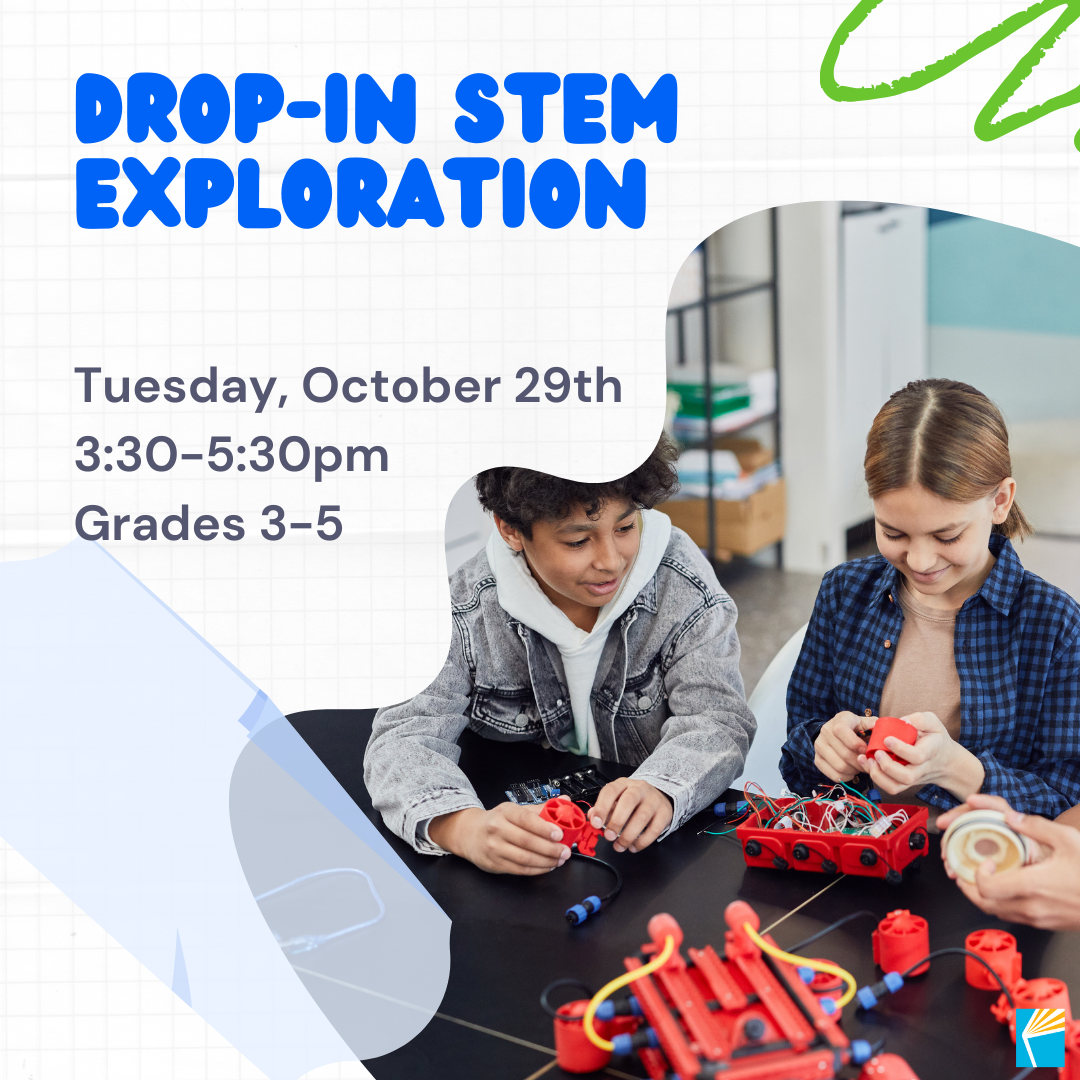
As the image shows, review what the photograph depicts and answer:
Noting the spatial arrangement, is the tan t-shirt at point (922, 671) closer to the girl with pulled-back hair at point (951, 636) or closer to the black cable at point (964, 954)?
the girl with pulled-back hair at point (951, 636)

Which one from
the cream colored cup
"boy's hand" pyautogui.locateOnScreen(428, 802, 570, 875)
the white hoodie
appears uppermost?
the white hoodie

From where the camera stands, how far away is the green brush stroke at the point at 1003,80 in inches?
44.3

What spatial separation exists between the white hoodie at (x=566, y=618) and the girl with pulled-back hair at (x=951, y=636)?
0.81ft

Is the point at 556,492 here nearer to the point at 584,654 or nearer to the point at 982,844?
the point at 584,654

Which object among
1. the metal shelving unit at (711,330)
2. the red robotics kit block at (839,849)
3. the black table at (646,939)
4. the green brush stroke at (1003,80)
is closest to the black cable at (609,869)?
the black table at (646,939)

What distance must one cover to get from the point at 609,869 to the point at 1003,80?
832 millimetres

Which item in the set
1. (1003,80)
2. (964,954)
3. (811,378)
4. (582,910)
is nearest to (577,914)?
(582,910)

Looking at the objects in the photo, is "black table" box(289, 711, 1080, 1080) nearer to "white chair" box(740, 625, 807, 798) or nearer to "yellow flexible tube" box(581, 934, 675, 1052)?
"yellow flexible tube" box(581, 934, 675, 1052)

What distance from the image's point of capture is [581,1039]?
2.96 feet

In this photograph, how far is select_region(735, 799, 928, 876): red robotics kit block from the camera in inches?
43.8

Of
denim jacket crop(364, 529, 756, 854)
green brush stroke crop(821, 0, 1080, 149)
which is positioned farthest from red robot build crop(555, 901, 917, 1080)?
green brush stroke crop(821, 0, 1080, 149)

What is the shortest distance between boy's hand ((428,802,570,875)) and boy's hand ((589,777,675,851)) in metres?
0.05

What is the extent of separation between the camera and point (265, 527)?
1207 millimetres

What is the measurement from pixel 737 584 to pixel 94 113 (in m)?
2.87
